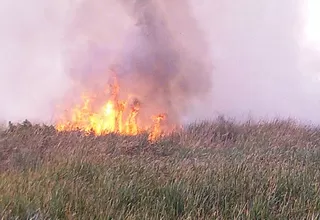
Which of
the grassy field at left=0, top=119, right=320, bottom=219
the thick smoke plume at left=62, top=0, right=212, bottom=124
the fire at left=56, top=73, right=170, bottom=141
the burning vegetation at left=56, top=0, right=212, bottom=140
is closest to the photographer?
the grassy field at left=0, top=119, right=320, bottom=219

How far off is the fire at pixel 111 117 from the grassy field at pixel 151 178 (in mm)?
1103

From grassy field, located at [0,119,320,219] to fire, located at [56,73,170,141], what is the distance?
1.10m

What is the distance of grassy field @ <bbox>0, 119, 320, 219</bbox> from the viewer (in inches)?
187

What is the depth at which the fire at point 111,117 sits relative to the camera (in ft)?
33.1

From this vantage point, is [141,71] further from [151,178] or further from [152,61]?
[151,178]

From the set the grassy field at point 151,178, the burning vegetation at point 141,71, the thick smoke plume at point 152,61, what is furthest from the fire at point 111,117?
the grassy field at point 151,178

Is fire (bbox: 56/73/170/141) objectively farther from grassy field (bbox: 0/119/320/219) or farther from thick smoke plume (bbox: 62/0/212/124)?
grassy field (bbox: 0/119/320/219)

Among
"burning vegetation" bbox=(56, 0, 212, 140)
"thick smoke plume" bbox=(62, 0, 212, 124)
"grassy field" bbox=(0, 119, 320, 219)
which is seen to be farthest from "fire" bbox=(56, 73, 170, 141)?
"grassy field" bbox=(0, 119, 320, 219)

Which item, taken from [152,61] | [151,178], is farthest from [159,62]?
[151,178]

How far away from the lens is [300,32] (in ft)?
51.4

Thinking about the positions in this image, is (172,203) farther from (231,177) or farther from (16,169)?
(16,169)

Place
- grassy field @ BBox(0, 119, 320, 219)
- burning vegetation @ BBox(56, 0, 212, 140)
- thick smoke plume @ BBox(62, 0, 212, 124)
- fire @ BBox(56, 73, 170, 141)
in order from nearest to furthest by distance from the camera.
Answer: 1. grassy field @ BBox(0, 119, 320, 219)
2. fire @ BBox(56, 73, 170, 141)
3. burning vegetation @ BBox(56, 0, 212, 140)
4. thick smoke plume @ BBox(62, 0, 212, 124)

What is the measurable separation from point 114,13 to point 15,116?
3.18 metres

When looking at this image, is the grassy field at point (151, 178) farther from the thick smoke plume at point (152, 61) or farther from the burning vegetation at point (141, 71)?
the thick smoke plume at point (152, 61)
